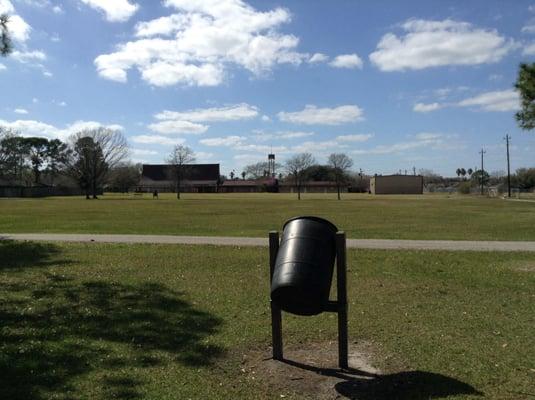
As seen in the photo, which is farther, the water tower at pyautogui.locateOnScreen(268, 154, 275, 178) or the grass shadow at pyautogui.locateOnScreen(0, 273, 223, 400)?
the water tower at pyautogui.locateOnScreen(268, 154, 275, 178)

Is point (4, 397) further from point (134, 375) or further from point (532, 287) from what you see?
point (532, 287)

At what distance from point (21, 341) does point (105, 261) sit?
5.88 meters

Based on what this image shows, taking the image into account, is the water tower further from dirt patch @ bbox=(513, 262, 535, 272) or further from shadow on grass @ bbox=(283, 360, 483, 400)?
shadow on grass @ bbox=(283, 360, 483, 400)

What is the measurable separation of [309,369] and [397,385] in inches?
33.7

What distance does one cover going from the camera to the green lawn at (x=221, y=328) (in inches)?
180

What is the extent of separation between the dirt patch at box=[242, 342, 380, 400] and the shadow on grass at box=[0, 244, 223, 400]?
0.56 m

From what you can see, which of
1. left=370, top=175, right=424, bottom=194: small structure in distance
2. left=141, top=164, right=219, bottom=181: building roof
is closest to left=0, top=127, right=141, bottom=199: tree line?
left=141, top=164, right=219, bottom=181: building roof

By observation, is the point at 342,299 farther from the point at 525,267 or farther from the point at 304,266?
the point at 525,267

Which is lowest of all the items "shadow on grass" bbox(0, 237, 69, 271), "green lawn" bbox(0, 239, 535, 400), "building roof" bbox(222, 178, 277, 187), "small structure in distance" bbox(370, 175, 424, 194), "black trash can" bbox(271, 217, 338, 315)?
"green lawn" bbox(0, 239, 535, 400)

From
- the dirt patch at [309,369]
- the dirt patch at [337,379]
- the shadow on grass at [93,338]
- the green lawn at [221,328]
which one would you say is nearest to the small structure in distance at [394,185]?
the green lawn at [221,328]

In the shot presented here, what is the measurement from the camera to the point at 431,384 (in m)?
4.54

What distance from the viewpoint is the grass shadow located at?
463cm

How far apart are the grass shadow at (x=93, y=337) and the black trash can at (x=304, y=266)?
3.77 ft

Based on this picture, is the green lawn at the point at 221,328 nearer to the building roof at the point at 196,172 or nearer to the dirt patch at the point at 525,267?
the dirt patch at the point at 525,267
